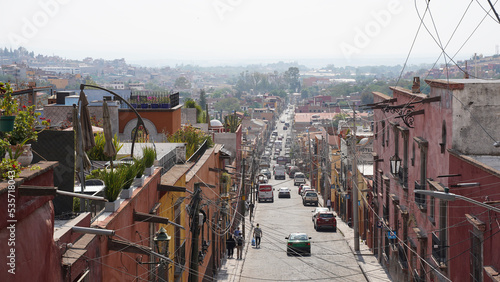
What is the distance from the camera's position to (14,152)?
29.4 ft

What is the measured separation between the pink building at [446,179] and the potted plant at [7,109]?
7261 mm

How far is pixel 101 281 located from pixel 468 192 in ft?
32.0

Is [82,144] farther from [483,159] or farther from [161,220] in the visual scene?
[483,159]

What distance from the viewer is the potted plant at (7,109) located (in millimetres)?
8375

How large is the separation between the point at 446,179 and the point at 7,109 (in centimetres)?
1454

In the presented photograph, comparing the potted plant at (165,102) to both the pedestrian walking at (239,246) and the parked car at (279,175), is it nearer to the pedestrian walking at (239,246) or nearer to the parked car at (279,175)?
the pedestrian walking at (239,246)

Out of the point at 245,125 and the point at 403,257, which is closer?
the point at 403,257

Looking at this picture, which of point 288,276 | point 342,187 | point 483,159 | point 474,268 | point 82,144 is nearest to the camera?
point 82,144

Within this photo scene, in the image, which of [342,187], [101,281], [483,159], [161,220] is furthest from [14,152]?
[342,187]

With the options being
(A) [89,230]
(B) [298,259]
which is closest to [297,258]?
(B) [298,259]

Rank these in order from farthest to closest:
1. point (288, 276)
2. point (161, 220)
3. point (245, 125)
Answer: point (245, 125)
point (288, 276)
point (161, 220)

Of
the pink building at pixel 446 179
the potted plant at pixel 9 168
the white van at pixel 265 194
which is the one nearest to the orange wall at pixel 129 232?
the potted plant at pixel 9 168

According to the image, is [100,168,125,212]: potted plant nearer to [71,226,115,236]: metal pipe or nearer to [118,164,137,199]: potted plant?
[118,164,137,199]: potted plant

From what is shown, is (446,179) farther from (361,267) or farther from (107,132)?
(361,267)
